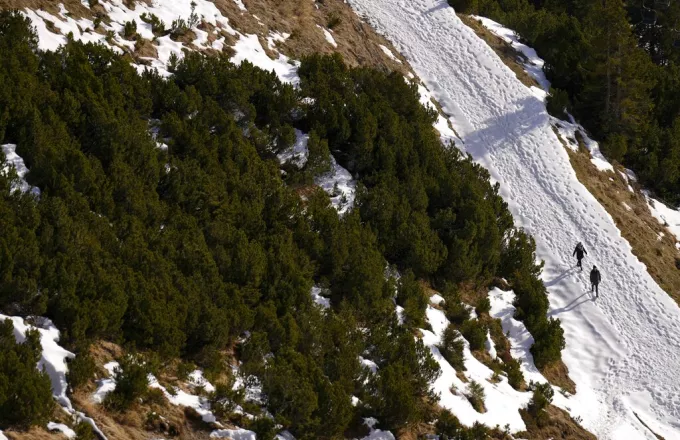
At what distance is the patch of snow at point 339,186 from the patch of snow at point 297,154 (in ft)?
1.81

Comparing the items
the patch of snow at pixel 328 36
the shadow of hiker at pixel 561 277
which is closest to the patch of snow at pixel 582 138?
the shadow of hiker at pixel 561 277

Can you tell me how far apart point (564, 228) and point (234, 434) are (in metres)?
13.7

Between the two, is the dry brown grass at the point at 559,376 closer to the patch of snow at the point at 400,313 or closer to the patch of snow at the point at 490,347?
the patch of snow at the point at 490,347

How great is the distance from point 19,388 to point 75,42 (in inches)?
356

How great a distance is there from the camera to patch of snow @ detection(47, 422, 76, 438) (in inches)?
305

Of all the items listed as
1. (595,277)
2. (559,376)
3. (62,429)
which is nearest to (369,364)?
(62,429)

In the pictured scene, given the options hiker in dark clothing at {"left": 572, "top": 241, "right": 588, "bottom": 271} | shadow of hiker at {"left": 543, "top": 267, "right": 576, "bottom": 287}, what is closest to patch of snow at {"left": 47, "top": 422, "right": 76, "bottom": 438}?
shadow of hiker at {"left": 543, "top": 267, "right": 576, "bottom": 287}

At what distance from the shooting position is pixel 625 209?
885 inches

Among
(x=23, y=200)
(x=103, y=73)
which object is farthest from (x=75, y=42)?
(x=23, y=200)

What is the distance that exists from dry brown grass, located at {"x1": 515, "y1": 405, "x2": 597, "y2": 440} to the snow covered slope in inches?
18.4

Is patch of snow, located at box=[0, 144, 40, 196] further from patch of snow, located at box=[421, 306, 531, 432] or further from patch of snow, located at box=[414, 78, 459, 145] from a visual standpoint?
patch of snow, located at box=[414, 78, 459, 145]

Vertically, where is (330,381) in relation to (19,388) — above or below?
below

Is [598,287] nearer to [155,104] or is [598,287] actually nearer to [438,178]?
[438,178]

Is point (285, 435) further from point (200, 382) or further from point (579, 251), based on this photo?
point (579, 251)
